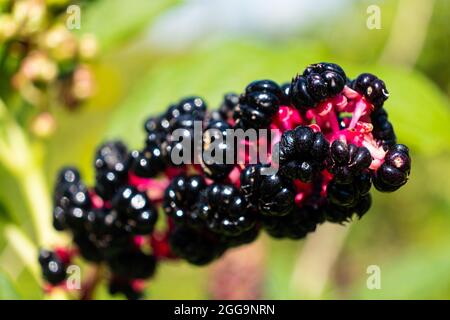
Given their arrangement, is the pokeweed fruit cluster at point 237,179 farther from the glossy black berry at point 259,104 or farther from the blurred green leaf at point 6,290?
the blurred green leaf at point 6,290

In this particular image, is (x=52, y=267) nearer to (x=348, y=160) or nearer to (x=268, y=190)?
(x=268, y=190)

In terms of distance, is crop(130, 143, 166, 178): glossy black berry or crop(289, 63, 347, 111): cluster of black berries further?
crop(130, 143, 166, 178): glossy black berry

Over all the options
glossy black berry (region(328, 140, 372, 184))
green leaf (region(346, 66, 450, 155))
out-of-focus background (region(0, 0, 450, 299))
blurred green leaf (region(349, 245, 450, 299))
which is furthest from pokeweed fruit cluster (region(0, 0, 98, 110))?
blurred green leaf (region(349, 245, 450, 299))

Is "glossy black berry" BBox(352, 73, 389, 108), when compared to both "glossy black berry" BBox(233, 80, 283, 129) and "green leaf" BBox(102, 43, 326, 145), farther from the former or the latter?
"green leaf" BBox(102, 43, 326, 145)

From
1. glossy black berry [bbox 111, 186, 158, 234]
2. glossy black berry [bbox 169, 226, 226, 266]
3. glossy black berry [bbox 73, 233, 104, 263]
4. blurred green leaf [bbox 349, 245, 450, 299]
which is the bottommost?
blurred green leaf [bbox 349, 245, 450, 299]

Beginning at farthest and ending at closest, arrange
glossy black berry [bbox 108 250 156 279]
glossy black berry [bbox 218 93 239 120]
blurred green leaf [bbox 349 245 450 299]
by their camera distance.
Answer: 1. blurred green leaf [bbox 349 245 450 299]
2. glossy black berry [bbox 108 250 156 279]
3. glossy black berry [bbox 218 93 239 120]

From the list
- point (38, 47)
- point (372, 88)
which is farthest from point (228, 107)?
point (38, 47)
